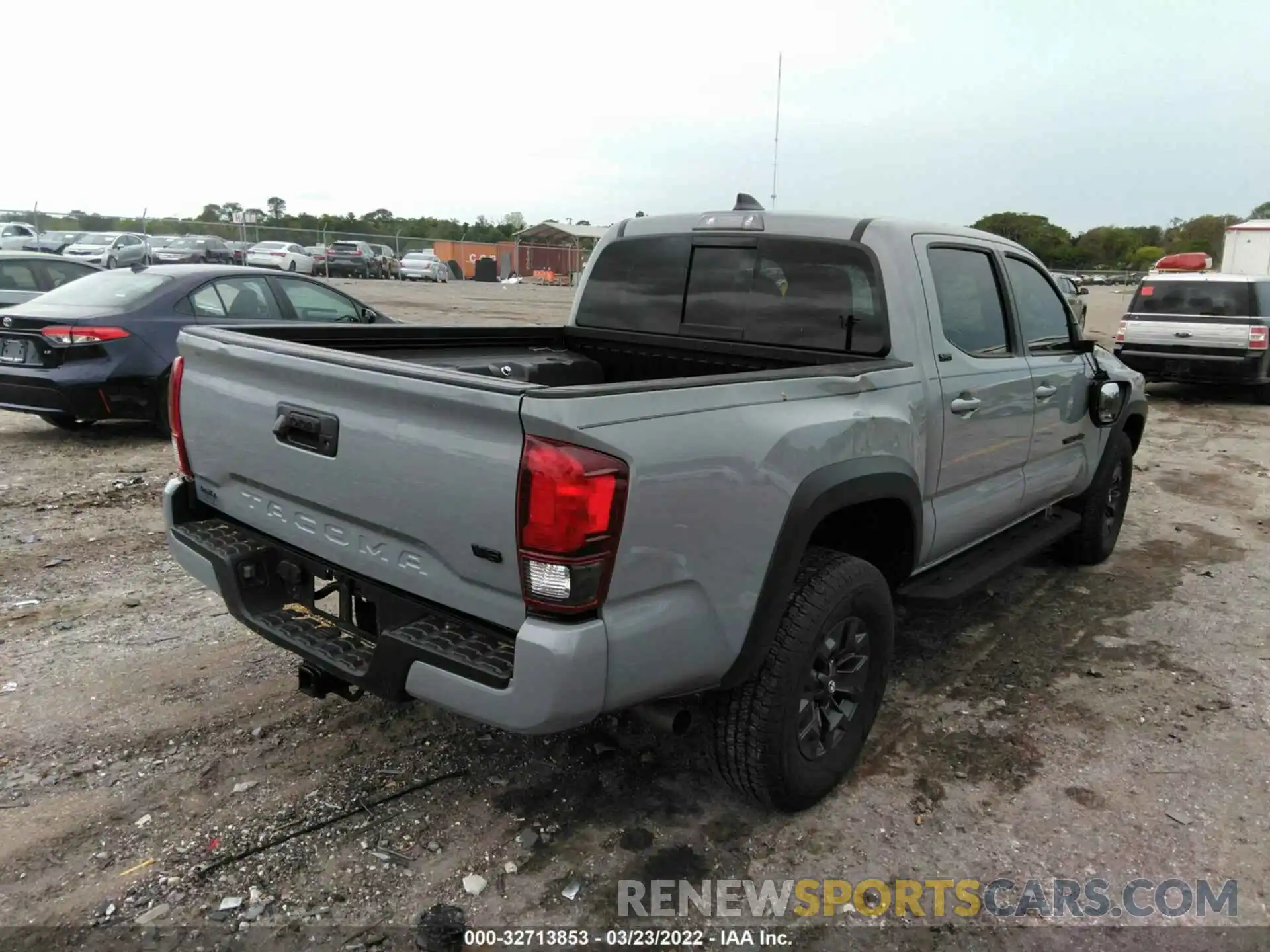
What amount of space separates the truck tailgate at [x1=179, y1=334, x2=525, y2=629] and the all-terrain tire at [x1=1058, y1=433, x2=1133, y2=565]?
4160mm

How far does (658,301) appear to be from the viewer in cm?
426

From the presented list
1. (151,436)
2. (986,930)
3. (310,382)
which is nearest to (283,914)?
(310,382)

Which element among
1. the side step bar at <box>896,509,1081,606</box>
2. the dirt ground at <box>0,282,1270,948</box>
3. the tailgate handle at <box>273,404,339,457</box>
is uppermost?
the tailgate handle at <box>273,404,339,457</box>

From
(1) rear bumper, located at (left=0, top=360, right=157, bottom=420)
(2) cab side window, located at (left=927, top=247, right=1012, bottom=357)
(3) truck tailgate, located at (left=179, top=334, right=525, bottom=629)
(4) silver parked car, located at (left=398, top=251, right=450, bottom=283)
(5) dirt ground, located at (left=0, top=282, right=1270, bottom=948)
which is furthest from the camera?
(4) silver parked car, located at (left=398, top=251, right=450, bottom=283)

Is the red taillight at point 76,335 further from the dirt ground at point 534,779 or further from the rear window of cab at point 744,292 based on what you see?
the rear window of cab at point 744,292

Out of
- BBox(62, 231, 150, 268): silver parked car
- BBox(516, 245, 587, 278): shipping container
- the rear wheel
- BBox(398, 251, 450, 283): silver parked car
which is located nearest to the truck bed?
the rear wheel

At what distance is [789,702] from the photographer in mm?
2789

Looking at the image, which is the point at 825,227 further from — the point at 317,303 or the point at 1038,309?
the point at 317,303

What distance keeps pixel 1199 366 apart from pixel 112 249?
2880 cm

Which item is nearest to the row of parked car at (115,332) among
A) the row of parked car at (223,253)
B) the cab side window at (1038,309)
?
the cab side window at (1038,309)

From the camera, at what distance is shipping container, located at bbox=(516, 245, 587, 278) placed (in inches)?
2058

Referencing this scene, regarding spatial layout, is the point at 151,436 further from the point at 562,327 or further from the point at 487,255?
the point at 487,255

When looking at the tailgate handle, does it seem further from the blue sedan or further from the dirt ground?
the blue sedan

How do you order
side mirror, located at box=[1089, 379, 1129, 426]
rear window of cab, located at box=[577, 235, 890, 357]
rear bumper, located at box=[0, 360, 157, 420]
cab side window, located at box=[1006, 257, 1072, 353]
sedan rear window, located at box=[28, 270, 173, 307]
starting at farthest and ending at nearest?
sedan rear window, located at box=[28, 270, 173, 307], rear bumper, located at box=[0, 360, 157, 420], side mirror, located at box=[1089, 379, 1129, 426], cab side window, located at box=[1006, 257, 1072, 353], rear window of cab, located at box=[577, 235, 890, 357]
